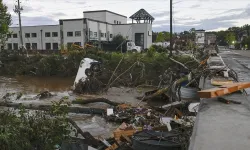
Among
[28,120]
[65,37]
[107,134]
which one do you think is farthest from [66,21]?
[28,120]

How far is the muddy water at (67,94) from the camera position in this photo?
10.1 metres

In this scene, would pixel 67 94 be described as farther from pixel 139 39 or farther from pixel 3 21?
pixel 139 39

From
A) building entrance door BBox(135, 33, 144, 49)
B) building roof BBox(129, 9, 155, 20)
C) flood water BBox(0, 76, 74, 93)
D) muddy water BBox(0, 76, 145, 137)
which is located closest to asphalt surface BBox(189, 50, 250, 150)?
muddy water BBox(0, 76, 145, 137)

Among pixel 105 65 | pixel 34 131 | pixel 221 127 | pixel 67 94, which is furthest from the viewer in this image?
pixel 105 65

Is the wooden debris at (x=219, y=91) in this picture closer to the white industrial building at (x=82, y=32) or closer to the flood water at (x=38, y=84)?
the flood water at (x=38, y=84)

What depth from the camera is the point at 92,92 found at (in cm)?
1736

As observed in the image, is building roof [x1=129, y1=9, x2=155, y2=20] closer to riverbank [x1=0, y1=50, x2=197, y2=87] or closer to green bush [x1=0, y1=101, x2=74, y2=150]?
riverbank [x1=0, y1=50, x2=197, y2=87]

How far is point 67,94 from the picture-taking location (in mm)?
17875

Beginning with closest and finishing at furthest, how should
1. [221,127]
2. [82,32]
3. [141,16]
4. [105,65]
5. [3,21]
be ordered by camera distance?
[221,127], [105,65], [3,21], [82,32], [141,16]

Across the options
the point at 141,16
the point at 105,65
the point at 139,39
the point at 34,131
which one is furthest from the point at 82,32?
the point at 34,131

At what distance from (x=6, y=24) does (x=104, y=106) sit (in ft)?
64.4

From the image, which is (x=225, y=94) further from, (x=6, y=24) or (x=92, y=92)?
(x=6, y=24)

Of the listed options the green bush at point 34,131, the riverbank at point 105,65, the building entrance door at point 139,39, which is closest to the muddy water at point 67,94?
the riverbank at point 105,65

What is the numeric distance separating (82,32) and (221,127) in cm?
4892
